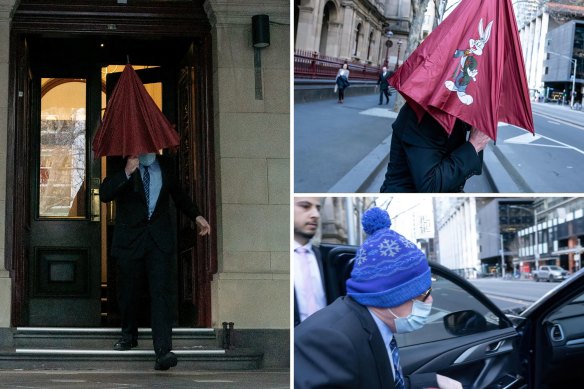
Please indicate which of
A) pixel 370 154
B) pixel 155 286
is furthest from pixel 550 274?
pixel 155 286

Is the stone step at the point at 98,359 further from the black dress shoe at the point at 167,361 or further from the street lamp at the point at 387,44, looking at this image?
the street lamp at the point at 387,44

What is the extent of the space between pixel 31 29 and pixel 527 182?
15.5ft

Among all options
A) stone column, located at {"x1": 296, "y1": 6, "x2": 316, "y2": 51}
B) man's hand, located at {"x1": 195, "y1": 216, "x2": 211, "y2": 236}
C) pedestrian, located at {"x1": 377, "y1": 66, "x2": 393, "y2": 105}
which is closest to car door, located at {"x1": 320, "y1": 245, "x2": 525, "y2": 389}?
pedestrian, located at {"x1": 377, "y1": 66, "x2": 393, "y2": 105}

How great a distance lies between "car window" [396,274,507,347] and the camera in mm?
3604

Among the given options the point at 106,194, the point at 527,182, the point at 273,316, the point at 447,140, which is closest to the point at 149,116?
the point at 106,194

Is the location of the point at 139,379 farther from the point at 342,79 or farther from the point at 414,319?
the point at 414,319

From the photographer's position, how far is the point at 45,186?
29.9 ft

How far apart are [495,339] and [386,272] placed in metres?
Answer: 1.43

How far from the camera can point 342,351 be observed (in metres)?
2.58

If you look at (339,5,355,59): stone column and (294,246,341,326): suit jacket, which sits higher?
(339,5,355,59): stone column

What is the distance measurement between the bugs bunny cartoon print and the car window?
0.72 meters

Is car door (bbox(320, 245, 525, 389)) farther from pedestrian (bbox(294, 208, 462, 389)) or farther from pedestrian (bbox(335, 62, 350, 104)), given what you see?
pedestrian (bbox(335, 62, 350, 104))

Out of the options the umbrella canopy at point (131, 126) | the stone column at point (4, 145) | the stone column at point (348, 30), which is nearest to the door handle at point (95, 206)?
the stone column at point (4, 145)

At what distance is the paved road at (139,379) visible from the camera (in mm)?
5844
